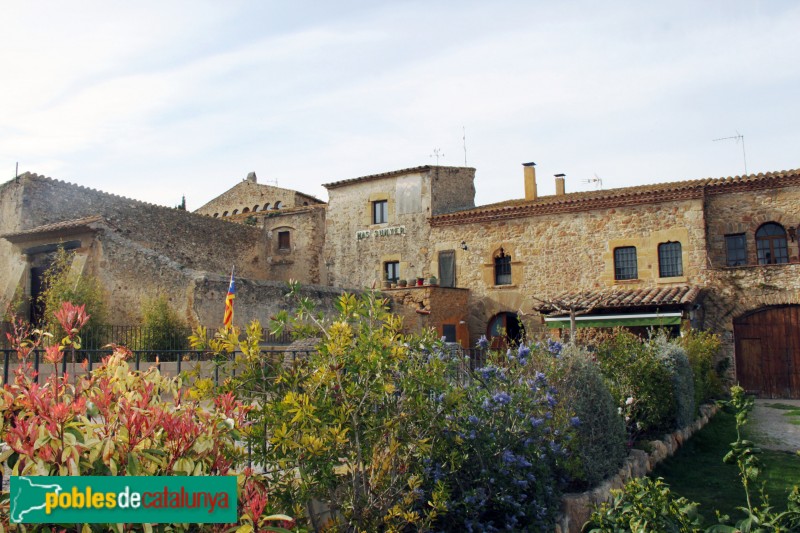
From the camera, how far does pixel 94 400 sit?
112 inches

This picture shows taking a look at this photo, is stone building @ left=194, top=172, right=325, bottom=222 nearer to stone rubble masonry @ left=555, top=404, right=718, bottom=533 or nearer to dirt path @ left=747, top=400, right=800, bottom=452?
dirt path @ left=747, top=400, right=800, bottom=452

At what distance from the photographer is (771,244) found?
768 inches

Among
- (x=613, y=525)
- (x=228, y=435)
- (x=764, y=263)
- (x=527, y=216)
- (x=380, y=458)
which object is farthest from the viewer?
(x=527, y=216)

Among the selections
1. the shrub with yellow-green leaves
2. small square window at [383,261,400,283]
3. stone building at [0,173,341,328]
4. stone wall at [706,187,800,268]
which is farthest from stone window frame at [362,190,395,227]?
the shrub with yellow-green leaves

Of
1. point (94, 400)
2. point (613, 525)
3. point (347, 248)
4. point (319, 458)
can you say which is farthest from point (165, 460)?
point (347, 248)

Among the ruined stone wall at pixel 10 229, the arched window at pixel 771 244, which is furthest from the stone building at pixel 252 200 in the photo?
the arched window at pixel 771 244

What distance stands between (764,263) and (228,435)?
66.2 ft

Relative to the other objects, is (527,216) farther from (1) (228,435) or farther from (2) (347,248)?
(1) (228,435)

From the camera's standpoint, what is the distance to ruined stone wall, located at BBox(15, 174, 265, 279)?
68.8 feet

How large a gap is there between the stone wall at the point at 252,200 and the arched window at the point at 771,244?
65.6 ft

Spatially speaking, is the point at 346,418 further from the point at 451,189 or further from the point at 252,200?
the point at 252,200

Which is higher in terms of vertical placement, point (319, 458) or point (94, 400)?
point (94, 400)

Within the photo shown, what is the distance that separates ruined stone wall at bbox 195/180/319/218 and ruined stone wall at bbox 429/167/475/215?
360 inches

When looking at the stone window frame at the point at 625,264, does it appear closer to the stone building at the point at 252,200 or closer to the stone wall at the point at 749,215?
the stone wall at the point at 749,215
